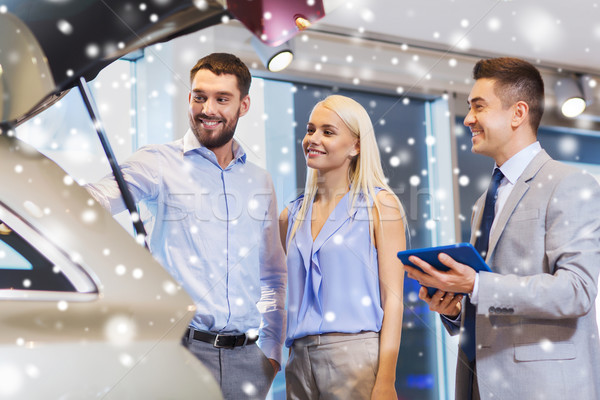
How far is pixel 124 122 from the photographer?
6.50 feet

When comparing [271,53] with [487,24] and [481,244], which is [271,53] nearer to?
[481,244]

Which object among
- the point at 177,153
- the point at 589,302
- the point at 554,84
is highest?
the point at 554,84

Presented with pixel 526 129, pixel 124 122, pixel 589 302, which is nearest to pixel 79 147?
pixel 124 122

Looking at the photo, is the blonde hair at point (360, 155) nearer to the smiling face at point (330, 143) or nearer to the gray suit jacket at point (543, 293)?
the smiling face at point (330, 143)

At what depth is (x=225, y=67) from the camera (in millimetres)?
1503

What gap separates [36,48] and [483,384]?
104 cm

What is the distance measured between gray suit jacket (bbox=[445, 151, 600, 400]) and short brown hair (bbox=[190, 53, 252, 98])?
683 mm

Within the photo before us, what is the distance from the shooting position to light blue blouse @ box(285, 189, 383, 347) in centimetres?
134

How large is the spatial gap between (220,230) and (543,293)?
70cm

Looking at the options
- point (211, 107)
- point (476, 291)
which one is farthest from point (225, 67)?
point (476, 291)

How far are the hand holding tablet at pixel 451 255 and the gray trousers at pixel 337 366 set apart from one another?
9.2 inches

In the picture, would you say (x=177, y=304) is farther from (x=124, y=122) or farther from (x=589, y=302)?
(x=124, y=122)

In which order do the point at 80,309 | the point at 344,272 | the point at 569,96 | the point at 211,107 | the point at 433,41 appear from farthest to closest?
the point at 569,96
the point at 433,41
the point at 211,107
the point at 344,272
the point at 80,309

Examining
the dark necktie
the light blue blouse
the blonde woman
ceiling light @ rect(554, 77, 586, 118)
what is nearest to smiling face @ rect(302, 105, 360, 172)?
the blonde woman
